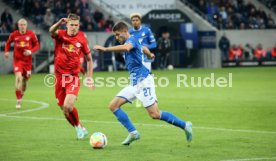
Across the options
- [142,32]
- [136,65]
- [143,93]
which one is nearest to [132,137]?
[143,93]

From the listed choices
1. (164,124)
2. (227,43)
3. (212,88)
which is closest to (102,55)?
(227,43)

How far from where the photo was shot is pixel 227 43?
156 feet

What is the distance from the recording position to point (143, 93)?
13047mm

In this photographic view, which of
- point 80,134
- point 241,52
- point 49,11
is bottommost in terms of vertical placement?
point 241,52

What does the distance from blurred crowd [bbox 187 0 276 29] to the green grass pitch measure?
73.2ft

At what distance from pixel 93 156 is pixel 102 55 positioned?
32.9 m

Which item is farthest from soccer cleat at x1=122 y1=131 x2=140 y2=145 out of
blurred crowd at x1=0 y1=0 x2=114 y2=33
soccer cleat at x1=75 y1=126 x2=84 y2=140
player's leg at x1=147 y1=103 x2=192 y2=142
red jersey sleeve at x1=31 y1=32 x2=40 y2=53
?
blurred crowd at x1=0 y1=0 x2=114 y2=33

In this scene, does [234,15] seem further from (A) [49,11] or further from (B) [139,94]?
(B) [139,94]

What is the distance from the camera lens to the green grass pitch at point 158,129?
12.1m

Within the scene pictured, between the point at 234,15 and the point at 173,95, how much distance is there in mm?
24527

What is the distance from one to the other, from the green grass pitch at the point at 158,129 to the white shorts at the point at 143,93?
876 mm

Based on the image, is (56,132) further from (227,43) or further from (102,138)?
(227,43)

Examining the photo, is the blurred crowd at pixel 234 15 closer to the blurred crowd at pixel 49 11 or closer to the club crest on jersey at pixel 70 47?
the blurred crowd at pixel 49 11

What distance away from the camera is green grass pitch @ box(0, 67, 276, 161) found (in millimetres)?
12125
